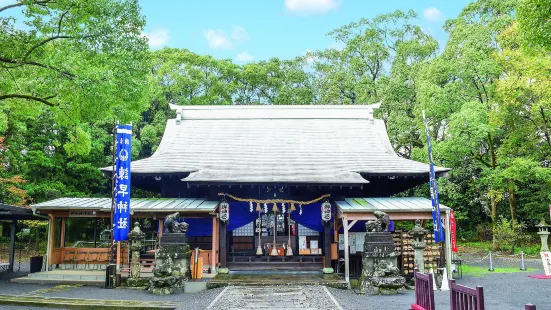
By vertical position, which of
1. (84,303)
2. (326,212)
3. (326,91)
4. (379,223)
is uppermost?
(326,91)

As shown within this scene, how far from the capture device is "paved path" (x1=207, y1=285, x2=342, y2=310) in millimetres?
8812

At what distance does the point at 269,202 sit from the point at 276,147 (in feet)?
14.7

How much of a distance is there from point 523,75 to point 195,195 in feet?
51.6

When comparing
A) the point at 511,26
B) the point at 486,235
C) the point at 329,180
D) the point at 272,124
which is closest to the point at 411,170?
the point at 329,180

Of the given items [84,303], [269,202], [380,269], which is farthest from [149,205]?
[380,269]

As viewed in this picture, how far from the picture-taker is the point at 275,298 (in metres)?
9.78

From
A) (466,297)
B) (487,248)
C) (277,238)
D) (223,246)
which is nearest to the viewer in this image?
(466,297)

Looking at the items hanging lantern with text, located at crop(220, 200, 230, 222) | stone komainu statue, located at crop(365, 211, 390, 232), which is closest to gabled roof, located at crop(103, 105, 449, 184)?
hanging lantern with text, located at crop(220, 200, 230, 222)

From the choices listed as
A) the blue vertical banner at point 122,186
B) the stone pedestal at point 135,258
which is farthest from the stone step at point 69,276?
the blue vertical banner at point 122,186

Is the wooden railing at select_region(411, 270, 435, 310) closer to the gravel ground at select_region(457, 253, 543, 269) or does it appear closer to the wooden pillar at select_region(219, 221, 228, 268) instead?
the wooden pillar at select_region(219, 221, 228, 268)

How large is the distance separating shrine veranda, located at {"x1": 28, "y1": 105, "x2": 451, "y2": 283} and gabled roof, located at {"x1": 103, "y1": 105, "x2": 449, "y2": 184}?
46mm

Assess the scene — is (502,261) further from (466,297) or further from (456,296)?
(466,297)

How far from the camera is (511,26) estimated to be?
20.0m

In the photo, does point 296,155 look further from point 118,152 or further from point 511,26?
point 511,26
